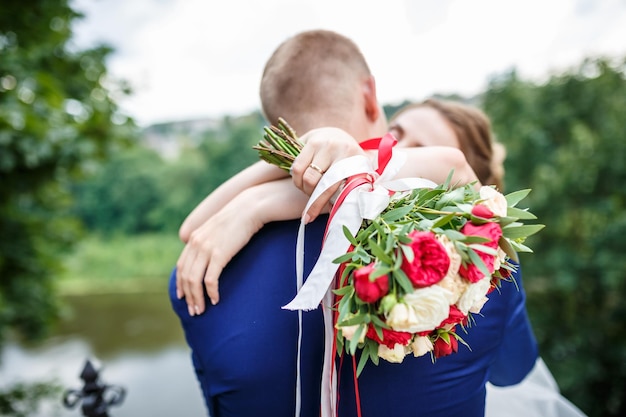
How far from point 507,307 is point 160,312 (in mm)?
13805

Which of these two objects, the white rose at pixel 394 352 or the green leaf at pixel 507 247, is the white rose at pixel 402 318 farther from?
the green leaf at pixel 507 247

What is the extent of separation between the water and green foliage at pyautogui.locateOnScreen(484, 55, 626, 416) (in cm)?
526

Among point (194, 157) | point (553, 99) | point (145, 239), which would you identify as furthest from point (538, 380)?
point (194, 157)

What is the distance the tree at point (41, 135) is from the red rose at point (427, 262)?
315cm

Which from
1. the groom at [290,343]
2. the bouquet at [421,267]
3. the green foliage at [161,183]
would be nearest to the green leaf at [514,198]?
the bouquet at [421,267]

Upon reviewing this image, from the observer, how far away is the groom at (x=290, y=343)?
109 centimetres

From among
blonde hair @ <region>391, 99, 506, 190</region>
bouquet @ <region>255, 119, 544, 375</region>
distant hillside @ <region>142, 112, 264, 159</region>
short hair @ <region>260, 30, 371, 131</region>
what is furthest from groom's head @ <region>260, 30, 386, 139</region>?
distant hillside @ <region>142, 112, 264, 159</region>

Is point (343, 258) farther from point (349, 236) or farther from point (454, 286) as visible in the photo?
point (454, 286)

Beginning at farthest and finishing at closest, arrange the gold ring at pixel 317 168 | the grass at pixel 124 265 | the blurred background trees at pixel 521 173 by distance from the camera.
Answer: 1. the grass at pixel 124 265
2. the blurred background trees at pixel 521 173
3. the gold ring at pixel 317 168

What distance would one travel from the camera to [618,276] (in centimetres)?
518

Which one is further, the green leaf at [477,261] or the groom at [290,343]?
the groom at [290,343]

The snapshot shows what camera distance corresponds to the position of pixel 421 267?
2.76ft

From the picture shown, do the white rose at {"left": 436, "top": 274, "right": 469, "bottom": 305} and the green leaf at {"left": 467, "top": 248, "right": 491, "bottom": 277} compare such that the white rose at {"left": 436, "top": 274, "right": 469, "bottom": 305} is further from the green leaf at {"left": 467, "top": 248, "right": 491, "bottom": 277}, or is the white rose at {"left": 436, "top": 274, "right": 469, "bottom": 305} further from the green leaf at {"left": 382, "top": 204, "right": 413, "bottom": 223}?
the green leaf at {"left": 382, "top": 204, "right": 413, "bottom": 223}

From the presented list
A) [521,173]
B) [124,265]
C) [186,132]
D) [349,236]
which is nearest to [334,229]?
[349,236]
